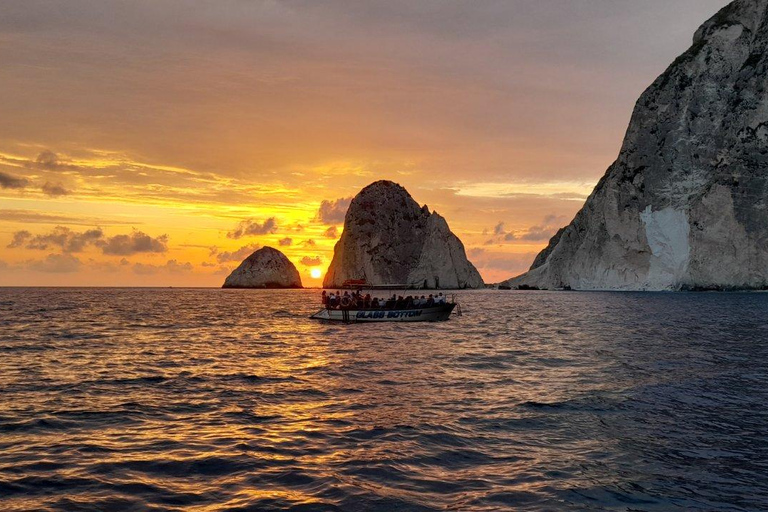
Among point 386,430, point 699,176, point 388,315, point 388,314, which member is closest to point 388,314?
point 388,314

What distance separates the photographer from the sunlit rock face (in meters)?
123

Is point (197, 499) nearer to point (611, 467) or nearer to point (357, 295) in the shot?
point (611, 467)

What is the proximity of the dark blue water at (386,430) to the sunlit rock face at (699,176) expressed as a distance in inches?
4180

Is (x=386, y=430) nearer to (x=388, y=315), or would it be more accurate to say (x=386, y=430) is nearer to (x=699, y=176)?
(x=388, y=315)

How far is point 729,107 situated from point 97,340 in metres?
134

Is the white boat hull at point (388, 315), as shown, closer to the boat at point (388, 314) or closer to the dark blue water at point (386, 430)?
the boat at point (388, 314)

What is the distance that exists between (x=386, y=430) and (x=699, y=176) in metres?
135

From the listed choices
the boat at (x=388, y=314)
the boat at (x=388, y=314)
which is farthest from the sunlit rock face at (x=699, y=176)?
the boat at (x=388, y=314)

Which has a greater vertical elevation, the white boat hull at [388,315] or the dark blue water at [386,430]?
the white boat hull at [388,315]

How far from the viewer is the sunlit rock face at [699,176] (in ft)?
404

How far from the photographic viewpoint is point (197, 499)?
10.6m

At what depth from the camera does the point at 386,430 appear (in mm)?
15641

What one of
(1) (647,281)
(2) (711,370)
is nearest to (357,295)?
(2) (711,370)

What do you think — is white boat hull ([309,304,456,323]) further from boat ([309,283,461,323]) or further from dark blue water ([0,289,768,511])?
dark blue water ([0,289,768,511])
